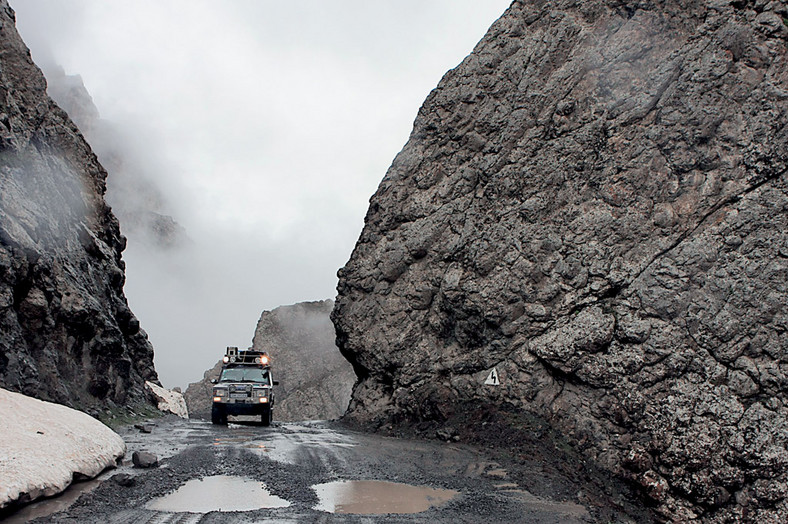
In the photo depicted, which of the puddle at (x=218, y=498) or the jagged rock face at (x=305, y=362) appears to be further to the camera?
the jagged rock face at (x=305, y=362)

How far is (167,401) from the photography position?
28.2 m

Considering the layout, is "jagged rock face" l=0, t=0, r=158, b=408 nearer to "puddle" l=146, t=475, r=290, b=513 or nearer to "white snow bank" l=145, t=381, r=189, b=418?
"white snow bank" l=145, t=381, r=189, b=418

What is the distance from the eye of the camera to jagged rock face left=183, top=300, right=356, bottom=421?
5034 cm

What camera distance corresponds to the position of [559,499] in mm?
9469

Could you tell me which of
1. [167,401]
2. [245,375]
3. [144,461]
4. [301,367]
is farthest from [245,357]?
[301,367]

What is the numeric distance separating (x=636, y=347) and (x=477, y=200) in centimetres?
796

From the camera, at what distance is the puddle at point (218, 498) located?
24.0ft

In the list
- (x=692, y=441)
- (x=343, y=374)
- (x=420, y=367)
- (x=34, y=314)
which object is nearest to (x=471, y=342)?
(x=420, y=367)

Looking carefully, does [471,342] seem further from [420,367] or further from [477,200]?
[477,200]

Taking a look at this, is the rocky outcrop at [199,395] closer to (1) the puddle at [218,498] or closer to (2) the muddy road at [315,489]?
(2) the muddy road at [315,489]

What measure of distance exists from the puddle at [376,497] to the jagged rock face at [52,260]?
9.85 metres

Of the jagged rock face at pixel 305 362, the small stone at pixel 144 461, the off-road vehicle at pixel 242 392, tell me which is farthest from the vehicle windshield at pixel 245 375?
the jagged rock face at pixel 305 362

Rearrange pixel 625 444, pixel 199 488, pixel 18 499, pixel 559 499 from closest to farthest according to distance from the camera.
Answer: pixel 18 499 < pixel 199 488 < pixel 559 499 < pixel 625 444

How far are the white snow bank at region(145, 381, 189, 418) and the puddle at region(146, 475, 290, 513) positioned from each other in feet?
65.4
